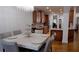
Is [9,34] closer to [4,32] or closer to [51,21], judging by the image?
[4,32]

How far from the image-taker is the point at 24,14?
85.8 inches

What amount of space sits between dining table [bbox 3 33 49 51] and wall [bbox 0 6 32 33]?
0.14 m

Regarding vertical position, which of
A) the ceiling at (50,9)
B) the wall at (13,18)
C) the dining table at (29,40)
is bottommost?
the dining table at (29,40)

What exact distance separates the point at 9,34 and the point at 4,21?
23 cm

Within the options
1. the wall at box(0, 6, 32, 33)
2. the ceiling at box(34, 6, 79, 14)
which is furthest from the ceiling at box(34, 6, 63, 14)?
the wall at box(0, 6, 32, 33)

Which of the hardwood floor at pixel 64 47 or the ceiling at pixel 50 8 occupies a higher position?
the ceiling at pixel 50 8

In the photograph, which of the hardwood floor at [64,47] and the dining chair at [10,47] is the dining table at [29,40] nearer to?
the dining chair at [10,47]

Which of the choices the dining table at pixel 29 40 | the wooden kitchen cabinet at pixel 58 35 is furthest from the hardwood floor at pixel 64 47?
the dining table at pixel 29 40

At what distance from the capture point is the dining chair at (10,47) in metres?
2.13

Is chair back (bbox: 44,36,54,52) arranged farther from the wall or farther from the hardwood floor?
the wall

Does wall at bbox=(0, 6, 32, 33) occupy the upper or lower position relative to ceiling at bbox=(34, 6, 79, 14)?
lower

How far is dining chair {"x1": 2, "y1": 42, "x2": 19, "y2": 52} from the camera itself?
6.98 feet

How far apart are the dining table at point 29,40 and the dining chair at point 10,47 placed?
2.1 inches
